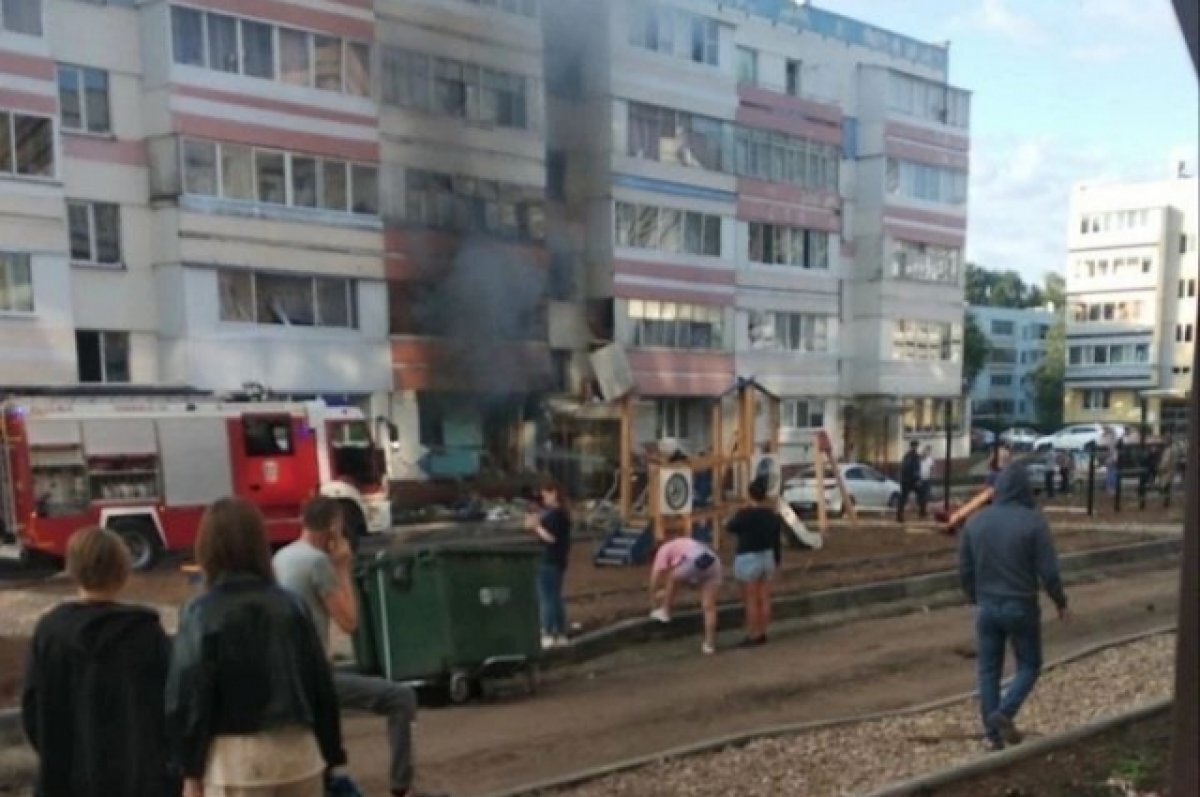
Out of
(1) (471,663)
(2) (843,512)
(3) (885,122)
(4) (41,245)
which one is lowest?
(2) (843,512)

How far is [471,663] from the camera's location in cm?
780

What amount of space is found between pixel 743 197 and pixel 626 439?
64.9 ft

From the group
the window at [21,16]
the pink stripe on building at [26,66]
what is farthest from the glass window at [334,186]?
the window at [21,16]

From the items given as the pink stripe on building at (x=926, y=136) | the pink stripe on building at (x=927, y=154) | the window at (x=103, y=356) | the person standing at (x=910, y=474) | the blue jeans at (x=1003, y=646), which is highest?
the pink stripe on building at (x=926, y=136)

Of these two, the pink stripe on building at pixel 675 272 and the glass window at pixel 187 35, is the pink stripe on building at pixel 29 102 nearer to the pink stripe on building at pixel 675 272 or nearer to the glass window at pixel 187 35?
the glass window at pixel 187 35

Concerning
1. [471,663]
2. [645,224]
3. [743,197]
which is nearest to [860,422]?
[743,197]

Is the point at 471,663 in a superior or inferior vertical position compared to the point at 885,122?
inferior

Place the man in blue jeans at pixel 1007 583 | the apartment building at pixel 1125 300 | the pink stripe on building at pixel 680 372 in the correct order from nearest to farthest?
1. the man in blue jeans at pixel 1007 583
2. the pink stripe on building at pixel 680 372
3. the apartment building at pixel 1125 300

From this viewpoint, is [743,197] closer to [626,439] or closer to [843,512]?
[843,512]

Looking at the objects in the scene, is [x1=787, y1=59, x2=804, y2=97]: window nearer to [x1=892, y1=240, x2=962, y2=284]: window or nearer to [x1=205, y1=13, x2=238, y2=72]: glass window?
[x1=892, y1=240, x2=962, y2=284]: window

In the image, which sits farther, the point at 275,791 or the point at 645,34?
the point at 645,34

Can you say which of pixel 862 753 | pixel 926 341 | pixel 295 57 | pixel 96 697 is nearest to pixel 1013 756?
pixel 862 753

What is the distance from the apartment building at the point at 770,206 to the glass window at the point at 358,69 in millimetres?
4394

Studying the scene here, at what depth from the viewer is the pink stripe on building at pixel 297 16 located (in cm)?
2344
